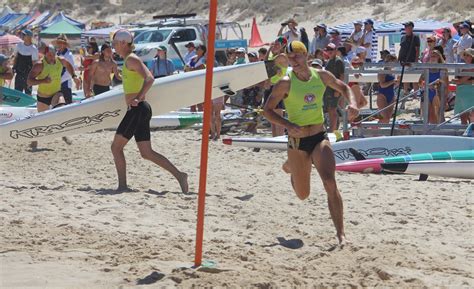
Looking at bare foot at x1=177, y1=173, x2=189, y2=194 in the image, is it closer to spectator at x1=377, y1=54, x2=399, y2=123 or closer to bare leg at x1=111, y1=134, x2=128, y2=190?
bare leg at x1=111, y1=134, x2=128, y2=190

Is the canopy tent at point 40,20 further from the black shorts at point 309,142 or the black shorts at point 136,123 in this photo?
the black shorts at point 309,142

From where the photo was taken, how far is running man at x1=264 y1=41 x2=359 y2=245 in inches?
289

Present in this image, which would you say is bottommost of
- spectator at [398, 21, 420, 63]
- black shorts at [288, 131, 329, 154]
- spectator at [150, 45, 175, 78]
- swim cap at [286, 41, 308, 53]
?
spectator at [150, 45, 175, 78]

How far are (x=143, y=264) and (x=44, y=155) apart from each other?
21.1 feet

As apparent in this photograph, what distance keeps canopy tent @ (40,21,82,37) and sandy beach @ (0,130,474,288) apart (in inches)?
1290

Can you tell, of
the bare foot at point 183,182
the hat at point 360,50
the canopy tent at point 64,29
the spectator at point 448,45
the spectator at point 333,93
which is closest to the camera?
the bare foot at point 183,182

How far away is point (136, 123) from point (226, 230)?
6.83ft

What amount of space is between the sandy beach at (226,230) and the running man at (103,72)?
282cm

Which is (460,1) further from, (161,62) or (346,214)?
(346,214)

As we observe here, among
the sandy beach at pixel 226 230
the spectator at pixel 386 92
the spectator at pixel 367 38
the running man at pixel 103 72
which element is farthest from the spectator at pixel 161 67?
the sandy beach at pixel 226 230

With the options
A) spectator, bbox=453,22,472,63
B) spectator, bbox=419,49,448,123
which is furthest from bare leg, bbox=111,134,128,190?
spectator, bbox=453,22,472,63

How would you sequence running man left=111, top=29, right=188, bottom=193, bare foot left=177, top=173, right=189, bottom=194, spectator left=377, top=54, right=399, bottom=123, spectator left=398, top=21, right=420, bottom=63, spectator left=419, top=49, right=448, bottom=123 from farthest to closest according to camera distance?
1. spectator left=398, top=21, right=420, bottom=63
2. spectator left=377, top=54, right=399, bottom=123
3. spectator left=419, top=49, right=448, bottom=123
4. bare foot left=177, top=173, right=189, bottom=194
5. running man left=111, top=29, right=188, bottom=193

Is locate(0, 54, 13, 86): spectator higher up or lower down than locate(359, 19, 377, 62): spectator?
lower down

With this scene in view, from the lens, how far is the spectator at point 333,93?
46.4 ft
